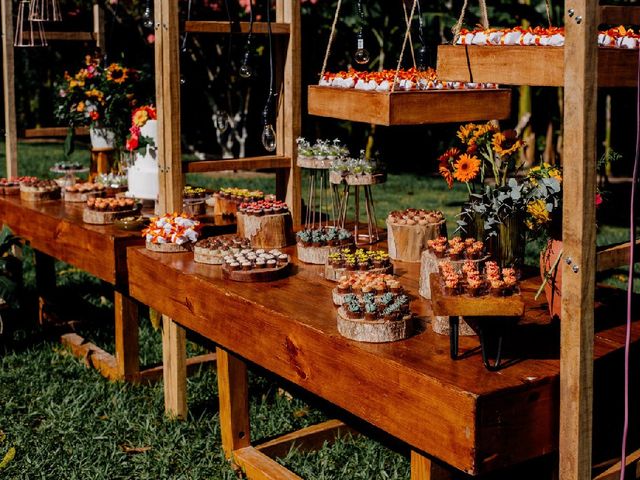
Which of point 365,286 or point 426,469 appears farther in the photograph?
point 365,286

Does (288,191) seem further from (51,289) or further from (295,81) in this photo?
(51,289)

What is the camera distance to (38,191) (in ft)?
16.1

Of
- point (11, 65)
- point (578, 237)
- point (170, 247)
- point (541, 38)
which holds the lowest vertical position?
point (170, 247)

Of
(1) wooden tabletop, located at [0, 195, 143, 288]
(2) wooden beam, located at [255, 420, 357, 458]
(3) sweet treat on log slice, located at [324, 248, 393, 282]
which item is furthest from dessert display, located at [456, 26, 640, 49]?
(1) wooden tabletop, located at [0, 195, 143, 288]

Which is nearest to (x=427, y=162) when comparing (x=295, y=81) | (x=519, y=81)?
(x=295, y=81)

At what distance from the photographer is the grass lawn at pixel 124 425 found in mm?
3621

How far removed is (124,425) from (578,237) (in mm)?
2482

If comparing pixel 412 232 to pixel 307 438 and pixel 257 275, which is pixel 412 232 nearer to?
pixel 257 275

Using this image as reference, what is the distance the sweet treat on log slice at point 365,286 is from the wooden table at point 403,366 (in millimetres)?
68

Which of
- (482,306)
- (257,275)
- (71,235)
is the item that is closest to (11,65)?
(71,235)

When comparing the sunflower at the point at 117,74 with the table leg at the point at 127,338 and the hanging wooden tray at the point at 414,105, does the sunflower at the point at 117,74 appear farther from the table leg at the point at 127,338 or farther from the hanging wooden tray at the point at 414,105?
the hanging wooden tray at the point at 414,105

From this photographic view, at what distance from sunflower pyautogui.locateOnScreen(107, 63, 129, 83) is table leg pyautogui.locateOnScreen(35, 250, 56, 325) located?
1.10 m

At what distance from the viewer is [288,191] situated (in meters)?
4.33

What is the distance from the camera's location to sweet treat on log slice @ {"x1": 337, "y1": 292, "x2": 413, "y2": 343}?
8.43 feet
